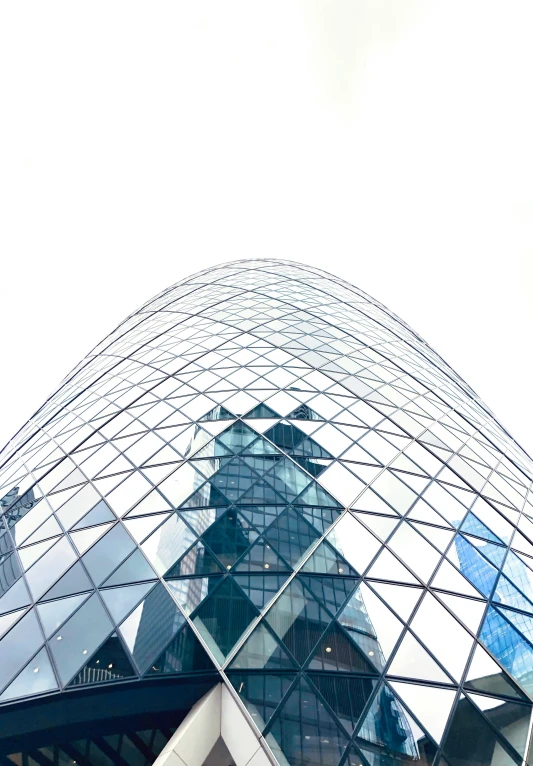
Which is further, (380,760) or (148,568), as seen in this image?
(148,568)

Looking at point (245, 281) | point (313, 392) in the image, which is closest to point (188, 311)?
point (245, 281)

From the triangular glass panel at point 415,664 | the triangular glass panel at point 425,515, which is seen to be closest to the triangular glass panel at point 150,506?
the triangular glass panel at point 415,664

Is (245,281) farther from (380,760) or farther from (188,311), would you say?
(380,760)

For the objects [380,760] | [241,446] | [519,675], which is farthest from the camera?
[241,446]

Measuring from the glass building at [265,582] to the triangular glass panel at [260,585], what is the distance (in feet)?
0.11

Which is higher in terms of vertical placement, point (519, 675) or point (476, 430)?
point (476, 430)

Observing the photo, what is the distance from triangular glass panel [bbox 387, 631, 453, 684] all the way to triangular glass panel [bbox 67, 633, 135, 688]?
5.31 m

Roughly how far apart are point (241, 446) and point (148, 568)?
468 centimetres

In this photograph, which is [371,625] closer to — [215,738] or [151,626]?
[215,738]

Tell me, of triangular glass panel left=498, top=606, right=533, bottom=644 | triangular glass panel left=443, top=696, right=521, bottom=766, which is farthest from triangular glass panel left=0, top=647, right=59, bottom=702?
triangular glass panel left=498, top=606, right=533, bottom=644

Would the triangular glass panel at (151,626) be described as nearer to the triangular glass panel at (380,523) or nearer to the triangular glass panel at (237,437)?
the triangular glass panel at (237,437)

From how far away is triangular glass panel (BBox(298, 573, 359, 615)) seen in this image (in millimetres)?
10477

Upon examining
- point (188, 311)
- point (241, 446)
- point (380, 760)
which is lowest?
point (380, 760)

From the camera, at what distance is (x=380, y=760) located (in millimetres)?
8195
